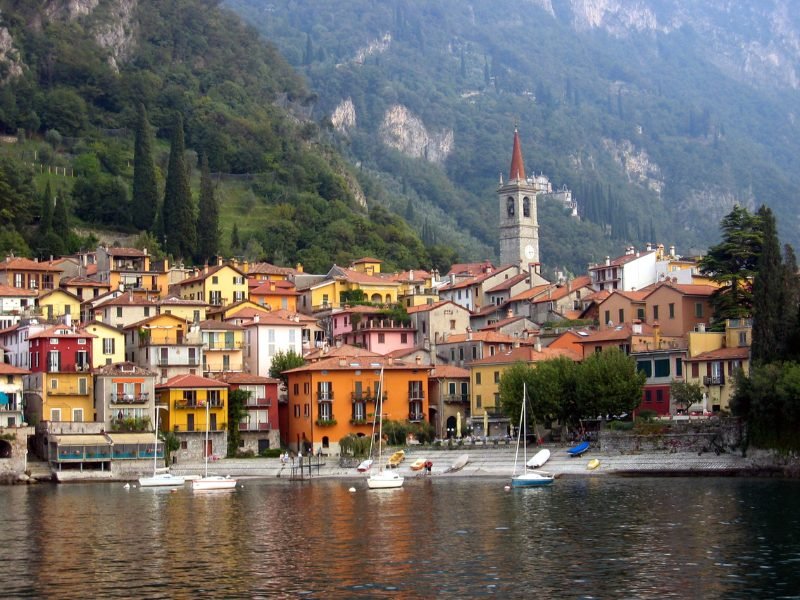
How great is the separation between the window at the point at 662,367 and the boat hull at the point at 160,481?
1224 inches

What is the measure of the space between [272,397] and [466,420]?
1389 cm

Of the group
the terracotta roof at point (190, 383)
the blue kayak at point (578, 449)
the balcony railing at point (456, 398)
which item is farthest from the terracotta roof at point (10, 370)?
the blue kayak at point (578, 449)

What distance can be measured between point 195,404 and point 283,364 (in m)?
11.6

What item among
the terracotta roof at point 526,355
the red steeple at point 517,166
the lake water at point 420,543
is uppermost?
the red steeple at point 517,166

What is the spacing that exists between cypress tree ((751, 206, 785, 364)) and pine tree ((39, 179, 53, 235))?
250ft

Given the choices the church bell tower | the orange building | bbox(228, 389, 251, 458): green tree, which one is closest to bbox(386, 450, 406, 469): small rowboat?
the orange building

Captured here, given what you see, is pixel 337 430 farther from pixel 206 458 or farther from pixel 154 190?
pixel 154 190

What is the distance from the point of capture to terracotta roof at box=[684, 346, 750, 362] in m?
92.6

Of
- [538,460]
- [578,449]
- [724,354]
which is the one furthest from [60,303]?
[724,354]

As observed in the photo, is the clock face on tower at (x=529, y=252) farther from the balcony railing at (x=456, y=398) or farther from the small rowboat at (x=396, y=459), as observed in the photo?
the small rowboat at (x=396, y=459)

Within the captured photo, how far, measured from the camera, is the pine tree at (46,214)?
14012cm

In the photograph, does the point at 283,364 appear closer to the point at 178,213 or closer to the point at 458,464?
the point at 458,464

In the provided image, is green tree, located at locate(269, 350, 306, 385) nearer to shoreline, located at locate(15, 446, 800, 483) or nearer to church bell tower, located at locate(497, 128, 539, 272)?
shoreline, located at locate(15, 446, 800, 483)

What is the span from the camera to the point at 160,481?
87938 millimetres
